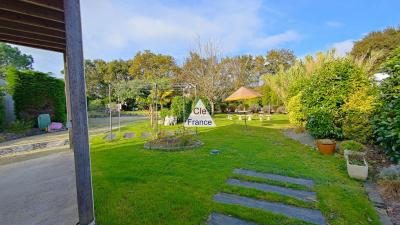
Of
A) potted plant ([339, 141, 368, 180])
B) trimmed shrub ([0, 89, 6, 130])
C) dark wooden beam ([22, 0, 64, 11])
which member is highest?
dark wooden beam ([22, 0, 64, 11])

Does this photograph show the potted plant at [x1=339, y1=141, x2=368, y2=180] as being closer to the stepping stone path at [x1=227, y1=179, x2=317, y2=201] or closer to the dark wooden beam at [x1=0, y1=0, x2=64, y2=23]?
the stepping stone path at [x1=227, y1=179, x2=317, y2=201]

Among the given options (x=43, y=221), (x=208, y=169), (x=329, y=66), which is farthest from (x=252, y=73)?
(x=43, y=221)

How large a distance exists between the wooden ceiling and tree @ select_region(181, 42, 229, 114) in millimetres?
15536

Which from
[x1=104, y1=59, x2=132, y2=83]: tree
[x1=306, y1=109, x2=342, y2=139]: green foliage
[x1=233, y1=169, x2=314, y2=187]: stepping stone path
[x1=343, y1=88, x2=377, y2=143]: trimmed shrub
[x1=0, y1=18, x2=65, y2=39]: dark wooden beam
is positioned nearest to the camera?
[x1=233, y1=169, x2=314, y2=187]: stepping stone path

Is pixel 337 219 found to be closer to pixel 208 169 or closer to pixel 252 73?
pixel 208 169

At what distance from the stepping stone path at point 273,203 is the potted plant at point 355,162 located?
84 cm

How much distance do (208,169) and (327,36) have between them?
17.0m

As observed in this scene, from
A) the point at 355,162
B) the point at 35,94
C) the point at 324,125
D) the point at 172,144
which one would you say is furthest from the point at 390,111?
the point at 35,94

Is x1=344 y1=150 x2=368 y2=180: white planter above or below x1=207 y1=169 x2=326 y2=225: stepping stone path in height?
above

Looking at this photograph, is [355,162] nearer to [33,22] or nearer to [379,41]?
[33,22]

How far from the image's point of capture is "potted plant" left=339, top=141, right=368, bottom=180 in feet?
12.6

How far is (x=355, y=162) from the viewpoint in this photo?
4164 mm

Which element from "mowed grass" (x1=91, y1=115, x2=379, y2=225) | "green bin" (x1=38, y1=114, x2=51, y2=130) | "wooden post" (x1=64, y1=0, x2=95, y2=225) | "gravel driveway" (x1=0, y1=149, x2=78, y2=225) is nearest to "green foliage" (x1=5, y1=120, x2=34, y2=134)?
"green bin" (x1=38, y1=114, x2=51, y2=130)

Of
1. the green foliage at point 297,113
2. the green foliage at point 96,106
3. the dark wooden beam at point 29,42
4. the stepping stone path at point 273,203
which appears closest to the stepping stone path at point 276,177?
the stepping stone path at point 273,203
